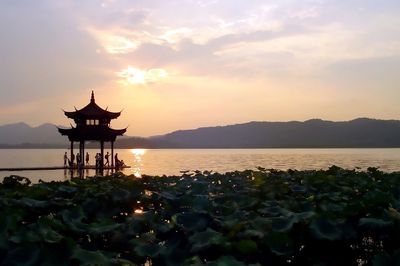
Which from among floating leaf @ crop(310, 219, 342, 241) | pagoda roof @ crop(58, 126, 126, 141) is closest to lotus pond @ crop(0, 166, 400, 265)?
floating leaf @ crop(310, 219, 342, 241)

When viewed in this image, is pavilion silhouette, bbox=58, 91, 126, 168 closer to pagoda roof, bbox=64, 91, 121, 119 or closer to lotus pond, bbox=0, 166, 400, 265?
pagoda roof, bbox=64, 91, 121, 119

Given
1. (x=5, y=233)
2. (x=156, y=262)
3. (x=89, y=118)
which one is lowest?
(x=156, y=262)

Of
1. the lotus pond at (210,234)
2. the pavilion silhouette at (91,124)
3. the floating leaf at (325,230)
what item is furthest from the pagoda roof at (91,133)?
the floating leaf at (325,230)

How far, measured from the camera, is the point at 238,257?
12.7 ft

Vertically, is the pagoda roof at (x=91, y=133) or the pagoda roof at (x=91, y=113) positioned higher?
the pagoda roof at (x=91, y=113)

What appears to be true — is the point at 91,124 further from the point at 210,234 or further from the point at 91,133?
the point at 210,234

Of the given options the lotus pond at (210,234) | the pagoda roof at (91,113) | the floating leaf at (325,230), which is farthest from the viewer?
the pagoda roof at (91,113)

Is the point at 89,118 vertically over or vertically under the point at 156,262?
over

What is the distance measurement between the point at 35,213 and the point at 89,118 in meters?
33.1

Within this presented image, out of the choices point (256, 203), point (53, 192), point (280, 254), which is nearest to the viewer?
point (280, 254)

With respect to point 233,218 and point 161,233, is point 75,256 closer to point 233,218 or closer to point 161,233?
point 161,233

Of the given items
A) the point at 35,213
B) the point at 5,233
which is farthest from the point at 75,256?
the point at 35,213

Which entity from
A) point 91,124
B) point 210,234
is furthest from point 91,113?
point 210,234

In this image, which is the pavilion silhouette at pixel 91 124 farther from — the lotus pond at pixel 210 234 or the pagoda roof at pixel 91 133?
the lotus pond at pixel 210 234
